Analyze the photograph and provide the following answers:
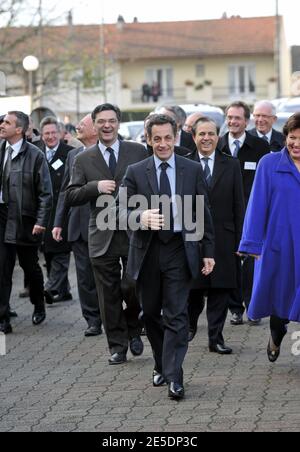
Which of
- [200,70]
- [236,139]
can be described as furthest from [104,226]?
[200,70]

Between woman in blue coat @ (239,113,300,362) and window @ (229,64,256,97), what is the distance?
79236 millimetres

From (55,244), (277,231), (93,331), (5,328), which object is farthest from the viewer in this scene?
(55,244)

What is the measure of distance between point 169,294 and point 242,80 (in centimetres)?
8037

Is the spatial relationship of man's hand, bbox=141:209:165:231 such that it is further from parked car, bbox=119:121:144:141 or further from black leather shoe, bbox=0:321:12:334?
parked car, bbox=119:121:144:141

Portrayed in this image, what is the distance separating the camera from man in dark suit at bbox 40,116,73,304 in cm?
1419

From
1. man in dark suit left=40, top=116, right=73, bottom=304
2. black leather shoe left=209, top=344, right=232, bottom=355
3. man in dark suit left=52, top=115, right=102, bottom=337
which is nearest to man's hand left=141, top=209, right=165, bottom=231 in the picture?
black leather shoe left=209, top=344, right=232, bottom=355

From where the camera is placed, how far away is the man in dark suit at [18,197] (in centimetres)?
1205

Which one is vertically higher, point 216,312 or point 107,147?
point 107,147

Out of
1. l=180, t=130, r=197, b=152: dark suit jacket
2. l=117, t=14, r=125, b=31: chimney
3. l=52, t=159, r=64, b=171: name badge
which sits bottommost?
l=52, t=159, r=64, b=171: name badge

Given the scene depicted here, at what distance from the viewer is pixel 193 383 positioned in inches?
354

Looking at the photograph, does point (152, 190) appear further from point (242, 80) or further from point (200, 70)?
point (200, 70)

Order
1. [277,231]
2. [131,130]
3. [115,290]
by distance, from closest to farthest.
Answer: [277,231]
[115,290]
[131,130]

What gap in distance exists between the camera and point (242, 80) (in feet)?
289

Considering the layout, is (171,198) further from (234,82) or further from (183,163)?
(234,82)
